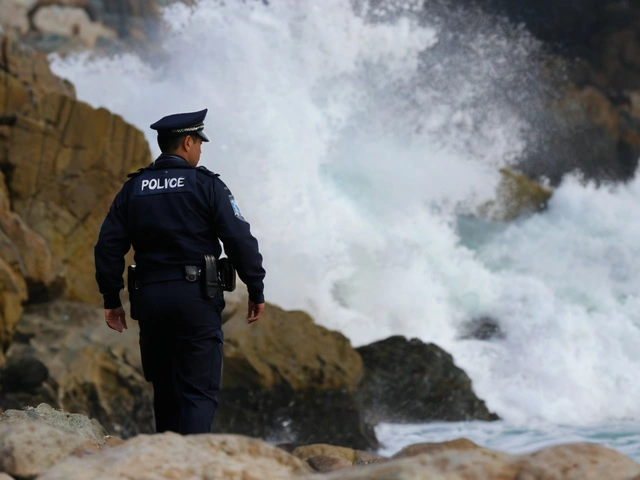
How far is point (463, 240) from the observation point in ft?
49.5

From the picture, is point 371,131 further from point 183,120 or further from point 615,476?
point 615,476

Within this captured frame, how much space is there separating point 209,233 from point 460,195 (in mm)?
13618

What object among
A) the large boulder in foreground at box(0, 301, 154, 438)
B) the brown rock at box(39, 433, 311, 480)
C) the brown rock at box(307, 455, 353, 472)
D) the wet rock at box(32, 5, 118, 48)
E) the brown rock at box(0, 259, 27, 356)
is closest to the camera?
the brown rock at box(39, 433, 311, 480)

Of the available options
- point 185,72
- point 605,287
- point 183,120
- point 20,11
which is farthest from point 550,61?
point 183,120

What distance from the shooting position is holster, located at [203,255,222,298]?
2.79 meters

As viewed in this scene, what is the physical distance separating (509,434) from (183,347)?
611cm

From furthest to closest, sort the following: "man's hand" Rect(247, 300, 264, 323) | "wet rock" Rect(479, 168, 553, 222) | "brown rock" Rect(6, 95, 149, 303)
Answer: "wet rock" Rect(479, 168, 553, 222) < "brown rock" Rect(6, 95, 149, 303) < "man's hand" Rect(247, 300, 264, 323)

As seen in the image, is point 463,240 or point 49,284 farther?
point 463,240

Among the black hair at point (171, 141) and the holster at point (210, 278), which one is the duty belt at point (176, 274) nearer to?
the holster at point (210, 278)

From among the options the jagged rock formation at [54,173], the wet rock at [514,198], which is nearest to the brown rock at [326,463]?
the jagged rock formation at [54,173]

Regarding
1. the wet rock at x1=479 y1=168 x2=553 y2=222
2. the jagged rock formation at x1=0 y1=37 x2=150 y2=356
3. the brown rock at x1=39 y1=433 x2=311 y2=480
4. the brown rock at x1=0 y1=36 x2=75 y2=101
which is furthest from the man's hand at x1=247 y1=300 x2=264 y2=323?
the wet rock at x1=479 y1=168 x2=553 y2=222

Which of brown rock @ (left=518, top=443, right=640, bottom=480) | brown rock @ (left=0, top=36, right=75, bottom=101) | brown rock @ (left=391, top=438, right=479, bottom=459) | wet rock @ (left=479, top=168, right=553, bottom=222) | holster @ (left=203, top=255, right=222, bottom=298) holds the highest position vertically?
wet rock @ (left=479, top=168, right=553, bottom=222)

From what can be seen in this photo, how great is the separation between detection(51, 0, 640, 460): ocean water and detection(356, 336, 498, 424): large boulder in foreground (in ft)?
0.62

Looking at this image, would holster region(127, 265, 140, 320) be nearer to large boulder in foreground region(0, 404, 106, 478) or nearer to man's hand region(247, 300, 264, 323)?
man's hand region(247, 300, 264, 323)
